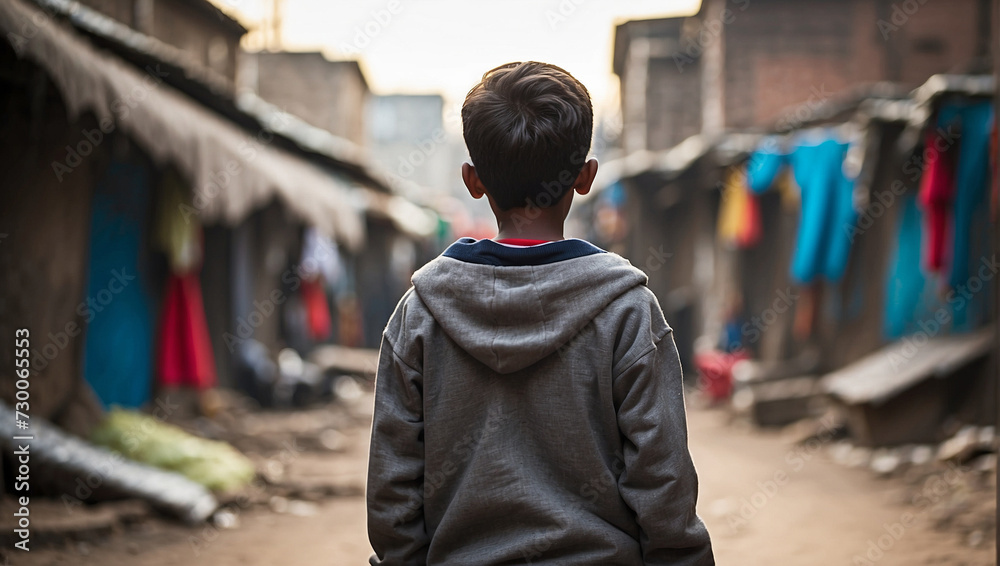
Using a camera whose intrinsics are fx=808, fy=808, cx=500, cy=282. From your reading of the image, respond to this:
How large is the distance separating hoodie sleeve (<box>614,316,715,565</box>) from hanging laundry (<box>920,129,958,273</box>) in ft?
18.5

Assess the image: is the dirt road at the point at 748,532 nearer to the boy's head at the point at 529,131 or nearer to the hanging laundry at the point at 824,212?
the hanging laundry at the point at 824,212

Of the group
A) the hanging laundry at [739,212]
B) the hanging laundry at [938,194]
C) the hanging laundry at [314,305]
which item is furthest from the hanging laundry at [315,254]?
the hanging laundry at [938,194]

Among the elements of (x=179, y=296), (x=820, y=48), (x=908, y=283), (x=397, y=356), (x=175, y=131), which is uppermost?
(x=820, y=48)

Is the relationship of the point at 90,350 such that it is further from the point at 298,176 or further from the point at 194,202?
the point at 298,176

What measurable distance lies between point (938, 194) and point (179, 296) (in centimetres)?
636

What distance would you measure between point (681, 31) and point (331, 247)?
448 inches

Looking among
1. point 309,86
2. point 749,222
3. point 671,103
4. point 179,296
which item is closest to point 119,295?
point 179,296

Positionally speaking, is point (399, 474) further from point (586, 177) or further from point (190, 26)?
point (190, 26)

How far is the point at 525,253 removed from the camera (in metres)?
1.50

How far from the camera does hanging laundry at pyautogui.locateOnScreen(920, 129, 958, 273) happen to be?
20.2 feet

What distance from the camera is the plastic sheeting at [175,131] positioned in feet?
13.7

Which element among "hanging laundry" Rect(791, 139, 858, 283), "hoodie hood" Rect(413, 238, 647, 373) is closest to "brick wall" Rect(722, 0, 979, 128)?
"hanging laundry" Rect(791, 139, 858, 283)

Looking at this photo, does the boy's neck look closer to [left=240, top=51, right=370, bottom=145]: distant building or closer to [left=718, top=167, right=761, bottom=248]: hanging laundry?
[left=718, top=167, right=761, bottom=248]: hanging laundry

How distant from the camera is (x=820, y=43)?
583 inches
